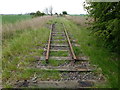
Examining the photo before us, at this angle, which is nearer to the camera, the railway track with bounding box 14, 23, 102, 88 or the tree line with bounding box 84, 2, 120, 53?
the railway track with bounding box 14, 23, 102, 88

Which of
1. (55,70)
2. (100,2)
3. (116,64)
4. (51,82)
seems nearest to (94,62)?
(116,64)

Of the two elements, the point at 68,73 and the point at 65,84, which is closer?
the point at 65,84

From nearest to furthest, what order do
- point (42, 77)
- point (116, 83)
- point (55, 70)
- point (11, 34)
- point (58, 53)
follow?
point (116, 83), point (42, 77), point (55, 70), point (58, 53), point (11, 34)

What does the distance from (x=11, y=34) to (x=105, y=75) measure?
6.92m

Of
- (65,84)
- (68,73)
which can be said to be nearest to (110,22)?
(68,73)

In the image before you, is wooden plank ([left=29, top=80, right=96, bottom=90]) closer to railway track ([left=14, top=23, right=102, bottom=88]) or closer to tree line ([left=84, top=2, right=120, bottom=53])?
railway track ([left=14, top=23, right=102, bottom=88])

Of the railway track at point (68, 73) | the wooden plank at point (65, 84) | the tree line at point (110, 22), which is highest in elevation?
the tree line at point (110, 22)

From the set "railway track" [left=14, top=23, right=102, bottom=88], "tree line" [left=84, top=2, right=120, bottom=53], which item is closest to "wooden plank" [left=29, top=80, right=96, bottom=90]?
"railway track" [left=14, top=23, right=102, bottom=88]

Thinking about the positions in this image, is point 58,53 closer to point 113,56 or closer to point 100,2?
point 113,56

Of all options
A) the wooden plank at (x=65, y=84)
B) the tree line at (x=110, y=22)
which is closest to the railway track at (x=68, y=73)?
the wooden plank at (x=65, y=84)

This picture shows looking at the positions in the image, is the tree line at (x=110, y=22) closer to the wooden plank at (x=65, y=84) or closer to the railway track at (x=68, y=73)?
the railway track at (x=68, y=73)

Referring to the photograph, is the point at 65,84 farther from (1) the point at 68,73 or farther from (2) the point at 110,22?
(2) the point at 110,22

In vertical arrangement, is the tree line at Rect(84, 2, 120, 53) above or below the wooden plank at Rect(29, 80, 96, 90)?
above

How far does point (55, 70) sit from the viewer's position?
11.4 feet
